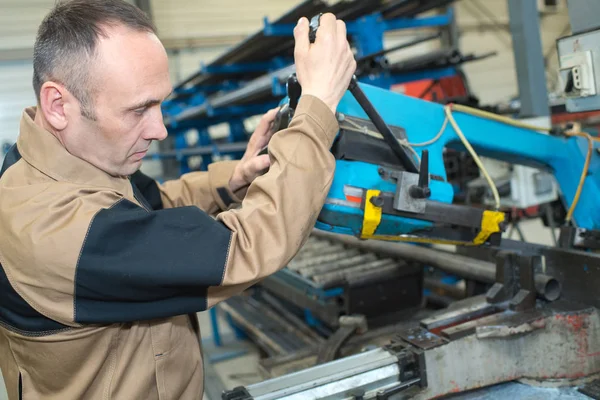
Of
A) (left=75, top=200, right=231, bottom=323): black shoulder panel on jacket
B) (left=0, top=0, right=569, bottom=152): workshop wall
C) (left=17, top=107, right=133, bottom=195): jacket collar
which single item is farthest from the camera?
(left=0, top=0, right=569, bottom=152): workshop wall

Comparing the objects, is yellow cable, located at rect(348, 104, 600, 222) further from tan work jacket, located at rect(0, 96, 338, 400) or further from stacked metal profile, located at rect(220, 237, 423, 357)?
stacked metal profile, located at rect(220, 237, 423, 357)

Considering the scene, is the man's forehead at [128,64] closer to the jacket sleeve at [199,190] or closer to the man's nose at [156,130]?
the man's nose at [156,130]

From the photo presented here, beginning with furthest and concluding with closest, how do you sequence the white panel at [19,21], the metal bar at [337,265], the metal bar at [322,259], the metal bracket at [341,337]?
the white panel at [19,21], the metal bar at [322,259], the metal bar at [337,265], the metal bracket at [341,337]

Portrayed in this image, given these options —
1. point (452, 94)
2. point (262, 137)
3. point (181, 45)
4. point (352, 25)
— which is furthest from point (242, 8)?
point (262, 137)

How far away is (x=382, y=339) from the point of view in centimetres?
167

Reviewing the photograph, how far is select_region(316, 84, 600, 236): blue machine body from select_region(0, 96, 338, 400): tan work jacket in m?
0.16

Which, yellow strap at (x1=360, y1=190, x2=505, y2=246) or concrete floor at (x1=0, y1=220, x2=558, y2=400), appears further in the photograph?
concrete floor at (x1=0, y1=220, x2=558, y2=400)

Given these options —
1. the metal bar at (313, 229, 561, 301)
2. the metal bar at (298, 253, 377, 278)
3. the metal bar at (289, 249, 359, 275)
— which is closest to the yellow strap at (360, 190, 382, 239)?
the metal bar at (313, 229, 561, 301)

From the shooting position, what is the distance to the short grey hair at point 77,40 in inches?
35.5

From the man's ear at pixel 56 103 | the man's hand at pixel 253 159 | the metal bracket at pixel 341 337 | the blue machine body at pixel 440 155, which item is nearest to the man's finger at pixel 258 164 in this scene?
the man's hand at pixel 253 159

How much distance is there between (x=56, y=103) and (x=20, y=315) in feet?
1.34

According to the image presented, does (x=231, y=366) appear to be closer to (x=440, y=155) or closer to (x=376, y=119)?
(x=440, y=155)

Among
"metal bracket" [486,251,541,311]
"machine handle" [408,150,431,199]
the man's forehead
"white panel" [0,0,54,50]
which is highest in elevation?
"white panel" [0,0,54,50]

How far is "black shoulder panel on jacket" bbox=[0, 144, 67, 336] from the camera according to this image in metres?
0.90
